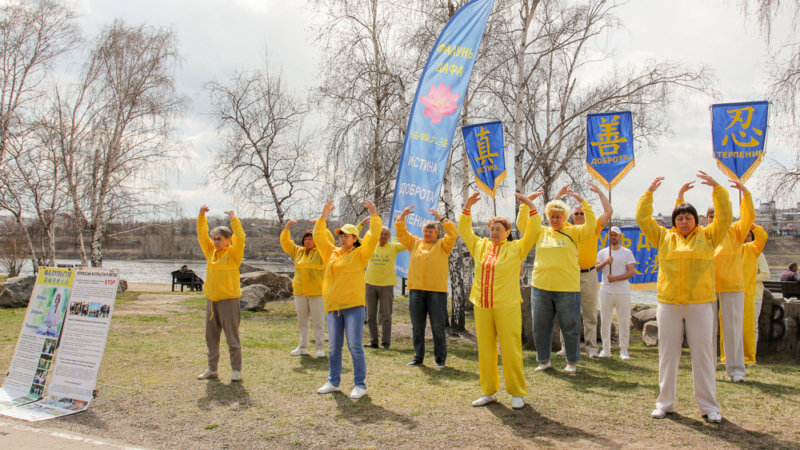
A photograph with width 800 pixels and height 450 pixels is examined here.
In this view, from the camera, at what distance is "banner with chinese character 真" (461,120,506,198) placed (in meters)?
7.84

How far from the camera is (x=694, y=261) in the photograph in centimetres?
411

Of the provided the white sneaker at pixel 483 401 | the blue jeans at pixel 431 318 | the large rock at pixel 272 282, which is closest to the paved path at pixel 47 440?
the white sneaker at pixel 483 401

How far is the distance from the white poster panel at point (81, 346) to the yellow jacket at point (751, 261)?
7056mm

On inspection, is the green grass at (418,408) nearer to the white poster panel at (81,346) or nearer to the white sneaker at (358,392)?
the white sneaker at (358,392)

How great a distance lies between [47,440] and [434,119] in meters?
5.57

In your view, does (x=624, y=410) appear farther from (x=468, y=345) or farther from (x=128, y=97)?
(x=128, y=97)

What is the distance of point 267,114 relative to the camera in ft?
55.2

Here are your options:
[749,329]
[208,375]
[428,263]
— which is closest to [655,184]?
[428,263]

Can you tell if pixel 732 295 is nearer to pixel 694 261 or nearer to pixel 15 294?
pixel 694 261

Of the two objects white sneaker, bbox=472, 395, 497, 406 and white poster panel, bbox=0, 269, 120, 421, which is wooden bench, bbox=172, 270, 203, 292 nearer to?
white poster panel, bbox=0, 269, 120, 421

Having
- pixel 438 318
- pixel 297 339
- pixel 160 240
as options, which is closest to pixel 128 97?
pixel 160 240

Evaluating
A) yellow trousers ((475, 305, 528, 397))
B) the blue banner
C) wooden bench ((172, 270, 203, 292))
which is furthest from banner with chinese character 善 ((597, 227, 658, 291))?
wooden bench ((172, 270, 203, 292))

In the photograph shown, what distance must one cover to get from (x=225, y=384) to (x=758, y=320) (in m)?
6.86

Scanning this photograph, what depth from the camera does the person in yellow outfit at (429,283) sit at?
21.0 ft
